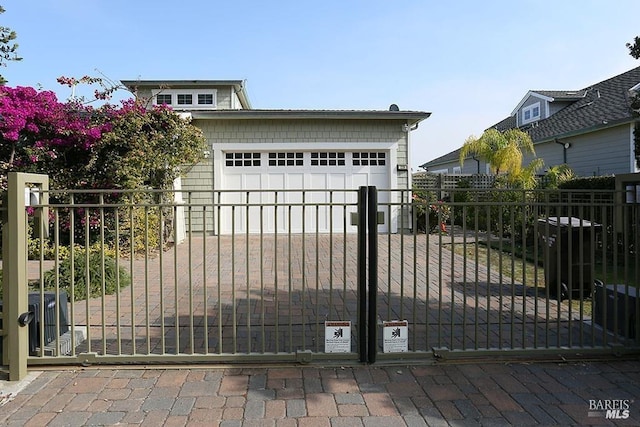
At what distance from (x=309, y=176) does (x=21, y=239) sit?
8.99 meters

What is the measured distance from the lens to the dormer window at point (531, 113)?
20469 mm

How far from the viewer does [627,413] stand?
8.82 ft

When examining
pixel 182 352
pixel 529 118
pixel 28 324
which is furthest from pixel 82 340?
pixel 529 118

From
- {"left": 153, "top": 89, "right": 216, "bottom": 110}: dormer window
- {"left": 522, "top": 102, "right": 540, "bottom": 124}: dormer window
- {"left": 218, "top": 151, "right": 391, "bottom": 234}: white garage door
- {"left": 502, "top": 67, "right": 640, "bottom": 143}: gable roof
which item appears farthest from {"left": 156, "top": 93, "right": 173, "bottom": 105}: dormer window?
{"left": 522, "top": 102, "right": 540, "bottom": 124}: dormer window

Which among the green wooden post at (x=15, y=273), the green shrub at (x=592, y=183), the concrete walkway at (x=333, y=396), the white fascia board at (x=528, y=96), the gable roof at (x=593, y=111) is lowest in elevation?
the concrete walkway at (x=333, y=396)

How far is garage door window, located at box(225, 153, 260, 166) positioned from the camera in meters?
11.8

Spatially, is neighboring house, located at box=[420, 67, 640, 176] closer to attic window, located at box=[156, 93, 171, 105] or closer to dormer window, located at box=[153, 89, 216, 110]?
dormer window, located at box=[153, 89, 216, 110]

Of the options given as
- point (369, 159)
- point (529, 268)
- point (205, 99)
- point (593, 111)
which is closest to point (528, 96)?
point (593, 111)

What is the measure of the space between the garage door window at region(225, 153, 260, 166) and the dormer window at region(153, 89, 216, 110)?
451 cm

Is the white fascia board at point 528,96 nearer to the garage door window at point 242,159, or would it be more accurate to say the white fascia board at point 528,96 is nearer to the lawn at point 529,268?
the lawn at point 529,268

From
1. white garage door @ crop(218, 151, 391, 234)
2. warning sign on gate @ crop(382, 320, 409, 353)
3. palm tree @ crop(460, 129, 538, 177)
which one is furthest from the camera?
palm tree @ crop(460, 129, 538, 177)

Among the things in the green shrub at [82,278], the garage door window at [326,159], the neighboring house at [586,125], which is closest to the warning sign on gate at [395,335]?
the green shrub at [82,278]

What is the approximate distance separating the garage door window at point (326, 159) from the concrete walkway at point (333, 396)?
8879 millimetres

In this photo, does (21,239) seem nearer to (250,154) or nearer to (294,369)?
(294,369)
